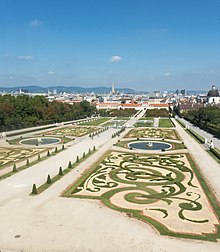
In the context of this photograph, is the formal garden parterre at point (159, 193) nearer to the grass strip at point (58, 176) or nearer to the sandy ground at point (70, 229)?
the sandy ground at point (70, 229)

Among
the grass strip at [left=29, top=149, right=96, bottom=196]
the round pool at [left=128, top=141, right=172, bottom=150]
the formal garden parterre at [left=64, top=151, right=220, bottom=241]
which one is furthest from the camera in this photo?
the round pool at [left=128, top=141, right=172, bottom=150]

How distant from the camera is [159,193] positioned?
1970 cm

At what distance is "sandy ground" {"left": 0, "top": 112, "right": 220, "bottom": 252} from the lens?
1260 centimetres

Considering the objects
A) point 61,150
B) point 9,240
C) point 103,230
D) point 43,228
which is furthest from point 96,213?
point 61,150

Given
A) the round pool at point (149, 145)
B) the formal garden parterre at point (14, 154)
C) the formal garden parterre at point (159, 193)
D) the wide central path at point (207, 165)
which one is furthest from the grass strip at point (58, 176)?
the wide central path at point (207, 165)

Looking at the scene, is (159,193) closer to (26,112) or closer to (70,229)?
(70,229)

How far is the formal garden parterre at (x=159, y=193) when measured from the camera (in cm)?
1484

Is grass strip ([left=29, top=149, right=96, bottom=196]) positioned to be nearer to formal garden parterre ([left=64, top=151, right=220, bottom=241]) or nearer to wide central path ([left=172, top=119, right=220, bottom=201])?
formal garden parterre ([left=64, top=151, right=220, bottom=241])

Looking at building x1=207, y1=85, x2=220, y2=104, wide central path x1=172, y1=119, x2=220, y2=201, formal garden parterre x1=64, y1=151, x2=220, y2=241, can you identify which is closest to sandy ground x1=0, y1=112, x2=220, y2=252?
formal garden parterre x1=64, y1=151, x2=220, y2=241

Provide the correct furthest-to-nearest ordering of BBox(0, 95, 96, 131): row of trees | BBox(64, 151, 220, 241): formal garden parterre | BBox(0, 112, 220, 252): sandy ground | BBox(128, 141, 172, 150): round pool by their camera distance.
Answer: BBox(0, 95, 96, 131): row of trees → BBox(128, 141, 172, 150): round pool → BBox(64, 151, 220, 241): formal garden parterre → BBox(0, 112, 220, 252): sandy ground

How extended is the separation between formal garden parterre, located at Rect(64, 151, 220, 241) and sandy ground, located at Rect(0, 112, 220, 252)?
0.89 meters

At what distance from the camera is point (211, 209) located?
55.4ft

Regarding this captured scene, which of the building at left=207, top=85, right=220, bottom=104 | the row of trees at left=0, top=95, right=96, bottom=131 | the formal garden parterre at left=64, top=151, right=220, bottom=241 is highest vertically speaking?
the building at left=207, top=85, right=220, bottom=104

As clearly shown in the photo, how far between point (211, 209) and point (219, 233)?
312 cm
